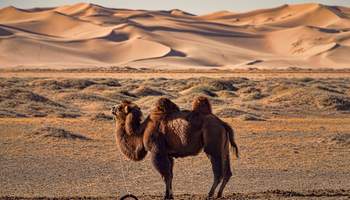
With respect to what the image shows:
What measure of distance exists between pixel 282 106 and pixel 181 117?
2321 centimetres

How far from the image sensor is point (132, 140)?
487 inches

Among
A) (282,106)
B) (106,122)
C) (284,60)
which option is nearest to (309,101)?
(282,106)

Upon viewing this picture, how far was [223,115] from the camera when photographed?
1167 inches

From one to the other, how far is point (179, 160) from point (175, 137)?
6.25 metres

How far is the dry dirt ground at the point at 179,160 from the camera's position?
47.1ft

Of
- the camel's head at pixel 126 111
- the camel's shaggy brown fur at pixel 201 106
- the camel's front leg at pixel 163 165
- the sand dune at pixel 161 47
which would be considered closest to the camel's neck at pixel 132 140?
the camel's head at pixel 126 111

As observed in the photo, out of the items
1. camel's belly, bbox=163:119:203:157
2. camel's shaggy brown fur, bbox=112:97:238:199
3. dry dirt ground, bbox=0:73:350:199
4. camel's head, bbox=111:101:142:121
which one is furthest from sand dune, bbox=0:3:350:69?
camel's belly, bbox=163:119:203:157

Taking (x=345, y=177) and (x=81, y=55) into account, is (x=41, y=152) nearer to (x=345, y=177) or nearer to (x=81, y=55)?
(x=345, y=177)

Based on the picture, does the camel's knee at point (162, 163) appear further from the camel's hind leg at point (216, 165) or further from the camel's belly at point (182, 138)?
the camel's hind leg at point (216, 165)

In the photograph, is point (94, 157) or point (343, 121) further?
point (343, 121)

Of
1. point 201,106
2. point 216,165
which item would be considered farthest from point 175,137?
point 216,165

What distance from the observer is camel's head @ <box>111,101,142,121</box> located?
40.9 feet

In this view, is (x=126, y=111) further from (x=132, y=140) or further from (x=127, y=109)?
(x=132, y=140)

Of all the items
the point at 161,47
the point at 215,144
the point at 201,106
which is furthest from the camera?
the point at 161,47
